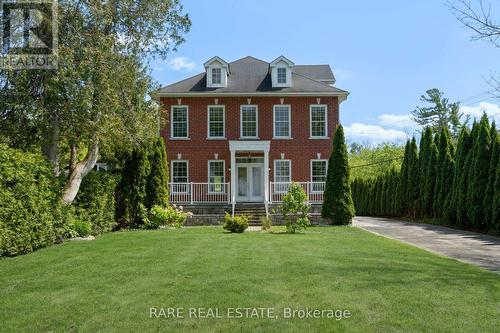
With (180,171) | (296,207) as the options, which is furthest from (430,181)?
(180,171)

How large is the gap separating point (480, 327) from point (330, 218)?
14795 mm

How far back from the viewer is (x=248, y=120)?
78.9ft

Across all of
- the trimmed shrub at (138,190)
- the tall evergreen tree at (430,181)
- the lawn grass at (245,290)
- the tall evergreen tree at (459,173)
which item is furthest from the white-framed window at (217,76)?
the lawn grass at (245,290)

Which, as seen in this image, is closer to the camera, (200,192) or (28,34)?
(28,34)

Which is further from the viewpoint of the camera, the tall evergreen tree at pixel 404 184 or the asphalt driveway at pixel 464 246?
the tall evergreen tree at pixel 404 184

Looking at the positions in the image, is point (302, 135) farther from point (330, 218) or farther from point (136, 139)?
point (136, 139)

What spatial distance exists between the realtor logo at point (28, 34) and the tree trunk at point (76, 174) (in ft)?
11.4

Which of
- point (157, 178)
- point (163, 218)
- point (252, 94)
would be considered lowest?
point (163, 218)

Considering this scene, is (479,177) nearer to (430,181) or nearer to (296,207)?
(430,181)

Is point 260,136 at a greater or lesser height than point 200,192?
greater

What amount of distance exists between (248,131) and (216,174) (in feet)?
9.24

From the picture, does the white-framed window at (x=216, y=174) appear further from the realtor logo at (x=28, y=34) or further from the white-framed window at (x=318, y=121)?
the realtor logo at (x=28, y=34)

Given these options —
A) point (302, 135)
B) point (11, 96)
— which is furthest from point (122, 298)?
point (302, 135)

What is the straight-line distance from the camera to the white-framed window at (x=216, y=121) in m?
24.0
